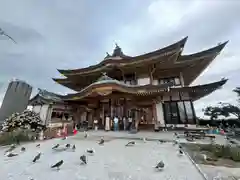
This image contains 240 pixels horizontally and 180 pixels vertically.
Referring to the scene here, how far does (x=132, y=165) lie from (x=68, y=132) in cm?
668

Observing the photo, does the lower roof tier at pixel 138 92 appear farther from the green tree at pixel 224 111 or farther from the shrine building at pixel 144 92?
the green tree at pixel 224 111

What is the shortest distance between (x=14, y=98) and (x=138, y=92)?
28.8 ft

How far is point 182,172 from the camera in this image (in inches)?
99.7

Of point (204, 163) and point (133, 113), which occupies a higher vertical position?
point (133, 113)

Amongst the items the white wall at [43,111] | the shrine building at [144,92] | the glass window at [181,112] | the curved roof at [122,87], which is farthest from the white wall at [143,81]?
the white wall at [43,111]

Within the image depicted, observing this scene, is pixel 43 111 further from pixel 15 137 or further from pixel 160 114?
pixel 160 114

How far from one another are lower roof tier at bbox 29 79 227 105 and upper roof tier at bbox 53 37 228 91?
2.34 m

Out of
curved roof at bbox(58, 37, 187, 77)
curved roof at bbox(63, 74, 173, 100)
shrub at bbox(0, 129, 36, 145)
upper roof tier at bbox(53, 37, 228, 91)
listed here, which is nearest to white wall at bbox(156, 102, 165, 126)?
curved roof at bbox(63, 74, 173, 100)

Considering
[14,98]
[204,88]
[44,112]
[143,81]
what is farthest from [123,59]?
[14,98]

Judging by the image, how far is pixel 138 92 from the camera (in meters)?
8.85

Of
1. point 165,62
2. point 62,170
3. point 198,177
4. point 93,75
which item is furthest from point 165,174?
point 93,75

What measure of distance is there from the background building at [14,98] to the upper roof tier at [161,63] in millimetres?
4568

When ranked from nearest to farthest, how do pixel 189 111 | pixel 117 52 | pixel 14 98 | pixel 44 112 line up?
pixel 14 98 → pixel 189 111 → pixel 44 112 → pixel 117 52

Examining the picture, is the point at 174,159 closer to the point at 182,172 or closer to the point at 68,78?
the point at 182,172
